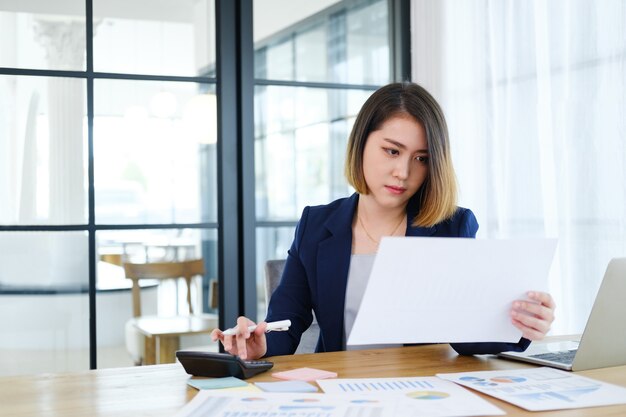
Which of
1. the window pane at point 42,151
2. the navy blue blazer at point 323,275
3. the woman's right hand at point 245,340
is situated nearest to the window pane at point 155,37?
the window pane at point 42,151

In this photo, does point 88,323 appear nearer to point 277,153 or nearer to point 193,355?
point 277,153

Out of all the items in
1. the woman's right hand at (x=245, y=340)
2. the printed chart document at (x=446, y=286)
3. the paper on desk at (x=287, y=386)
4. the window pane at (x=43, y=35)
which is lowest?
the paper on desk at (x=287, y=386)

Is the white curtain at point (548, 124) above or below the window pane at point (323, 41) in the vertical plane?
below

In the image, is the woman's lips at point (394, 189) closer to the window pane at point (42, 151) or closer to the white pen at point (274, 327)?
the white pen at point (274, 327)

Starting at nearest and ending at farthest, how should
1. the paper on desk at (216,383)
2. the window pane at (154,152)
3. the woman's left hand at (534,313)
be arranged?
the paper on desk at (216,383) < the woman's left hand at (534,313) < the window pane at (154,152)

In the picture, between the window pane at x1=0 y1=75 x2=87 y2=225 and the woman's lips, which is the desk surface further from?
the window pane at x1=0 y1=75 x2=87 y2=225

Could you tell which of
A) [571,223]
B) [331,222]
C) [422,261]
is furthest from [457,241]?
[571,223]

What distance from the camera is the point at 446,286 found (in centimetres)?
150

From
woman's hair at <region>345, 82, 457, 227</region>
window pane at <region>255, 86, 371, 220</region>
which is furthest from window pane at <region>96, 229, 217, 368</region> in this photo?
woman's hair at <region>345, 82, 457, 227</region>

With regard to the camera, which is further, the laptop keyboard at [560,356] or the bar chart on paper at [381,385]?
the laptop keyboard at [560,356]

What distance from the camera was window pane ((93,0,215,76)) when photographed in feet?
11.3

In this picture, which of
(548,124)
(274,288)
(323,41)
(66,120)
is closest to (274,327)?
(274,288)

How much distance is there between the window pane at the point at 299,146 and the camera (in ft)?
12.1

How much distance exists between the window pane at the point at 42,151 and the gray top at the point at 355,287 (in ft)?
5.71
